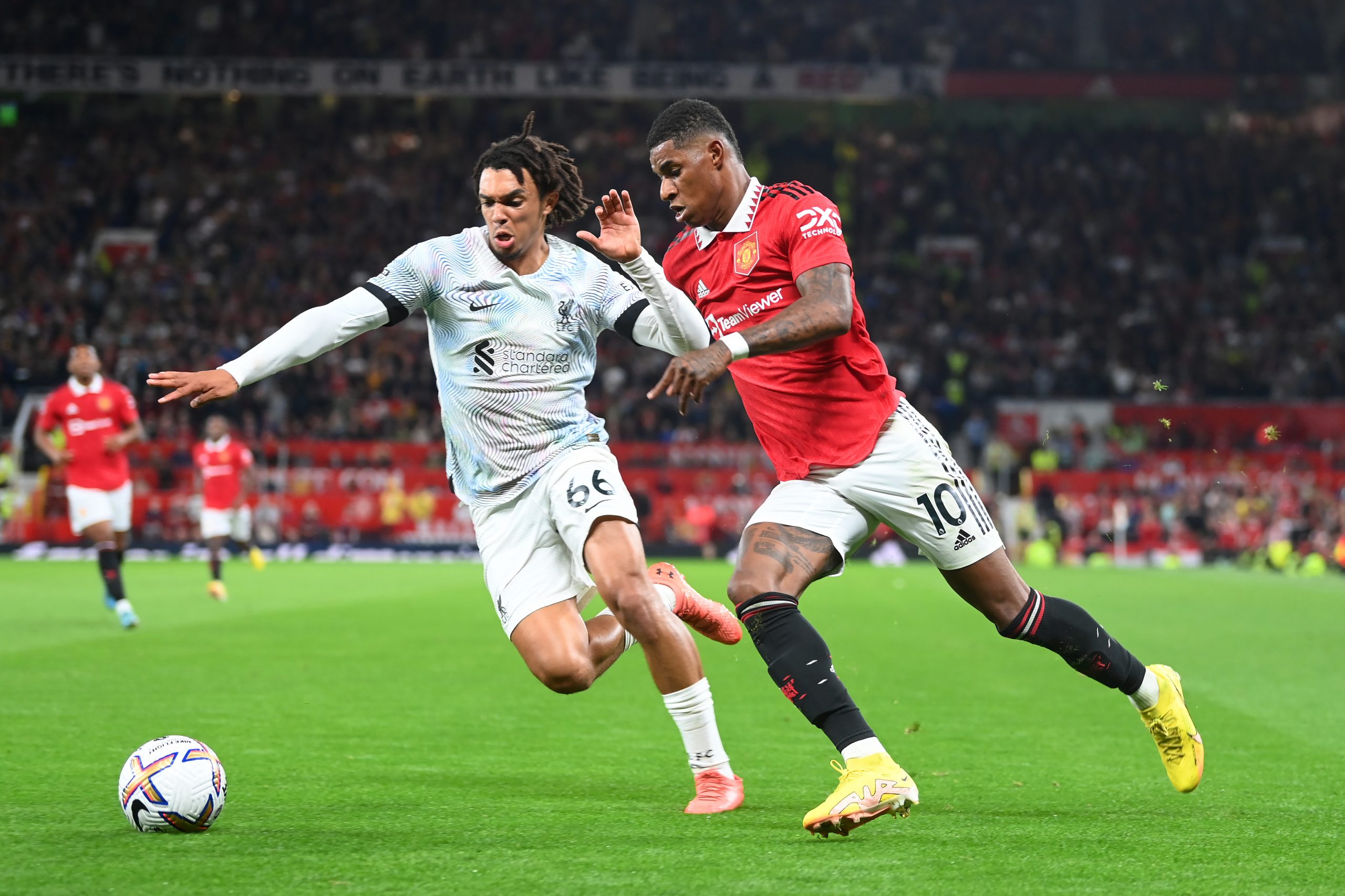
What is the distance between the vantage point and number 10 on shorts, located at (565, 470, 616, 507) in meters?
5.25

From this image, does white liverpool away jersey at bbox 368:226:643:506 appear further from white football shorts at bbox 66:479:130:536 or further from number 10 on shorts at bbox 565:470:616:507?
white football shorts at bbox 66:479:130:536

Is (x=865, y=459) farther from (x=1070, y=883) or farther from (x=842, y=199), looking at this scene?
(x=842, y=199)

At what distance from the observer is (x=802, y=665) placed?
484 centimetres

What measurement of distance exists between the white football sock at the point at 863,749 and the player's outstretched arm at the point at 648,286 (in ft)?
4.51

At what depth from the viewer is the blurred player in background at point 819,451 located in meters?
5.10

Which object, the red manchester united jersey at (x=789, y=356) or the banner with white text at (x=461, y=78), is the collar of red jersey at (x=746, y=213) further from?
the banner with white text at (x=461, y=78)

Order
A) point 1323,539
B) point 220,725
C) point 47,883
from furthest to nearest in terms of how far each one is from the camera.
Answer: point 1323,539, point 220,725, point 47,883

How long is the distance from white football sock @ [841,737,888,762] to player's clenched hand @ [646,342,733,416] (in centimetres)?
119

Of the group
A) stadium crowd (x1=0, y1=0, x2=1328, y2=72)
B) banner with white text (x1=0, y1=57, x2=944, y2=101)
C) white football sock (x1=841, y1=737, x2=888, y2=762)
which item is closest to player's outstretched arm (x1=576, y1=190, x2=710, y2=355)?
white football sock (x1=841, y1=737, x2=888, y2=762)

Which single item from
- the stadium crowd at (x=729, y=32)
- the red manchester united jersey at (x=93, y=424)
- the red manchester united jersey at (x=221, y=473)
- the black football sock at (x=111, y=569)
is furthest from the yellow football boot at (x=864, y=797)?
the stadium crowd at (x=729, y=32)

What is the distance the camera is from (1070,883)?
154 inches

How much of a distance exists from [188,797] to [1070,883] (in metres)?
2.64

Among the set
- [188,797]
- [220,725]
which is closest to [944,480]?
[188,797]

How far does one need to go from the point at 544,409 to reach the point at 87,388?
932 cm
